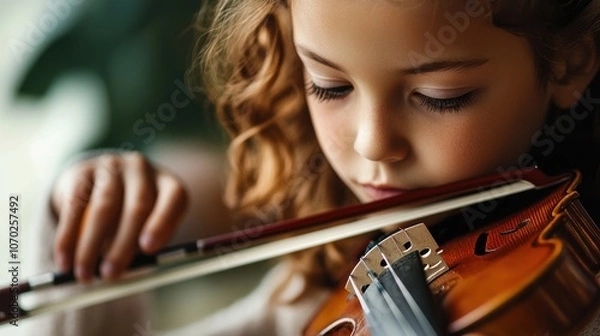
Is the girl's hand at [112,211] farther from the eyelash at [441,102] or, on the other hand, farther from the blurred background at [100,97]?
the eyelash at [441,102]

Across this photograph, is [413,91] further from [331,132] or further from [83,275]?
[83,275]

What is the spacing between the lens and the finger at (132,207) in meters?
0.78

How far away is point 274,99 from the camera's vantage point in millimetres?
838

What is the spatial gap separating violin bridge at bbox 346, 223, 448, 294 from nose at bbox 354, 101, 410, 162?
0.08m

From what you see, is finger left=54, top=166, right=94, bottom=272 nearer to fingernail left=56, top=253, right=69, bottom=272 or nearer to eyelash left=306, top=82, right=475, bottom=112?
fingernail left=56, top=253, right=69, bottom=272

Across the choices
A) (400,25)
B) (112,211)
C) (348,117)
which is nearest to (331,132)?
(348,117)

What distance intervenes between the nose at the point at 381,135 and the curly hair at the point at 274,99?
6 centimetres

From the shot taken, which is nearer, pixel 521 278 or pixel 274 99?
pixel 521 278

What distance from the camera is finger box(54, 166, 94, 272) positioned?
0.79m

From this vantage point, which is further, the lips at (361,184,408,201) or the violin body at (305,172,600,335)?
the lips at (361,184,408,201)

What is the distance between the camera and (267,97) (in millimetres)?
836

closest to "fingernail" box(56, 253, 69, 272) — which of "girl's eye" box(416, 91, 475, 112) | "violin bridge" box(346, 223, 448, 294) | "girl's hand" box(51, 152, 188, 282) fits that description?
"girl's hand" box(51, 152, 188, 282)

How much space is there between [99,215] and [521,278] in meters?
0.43

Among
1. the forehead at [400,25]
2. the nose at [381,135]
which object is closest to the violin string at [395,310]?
the nose at [381,135]
